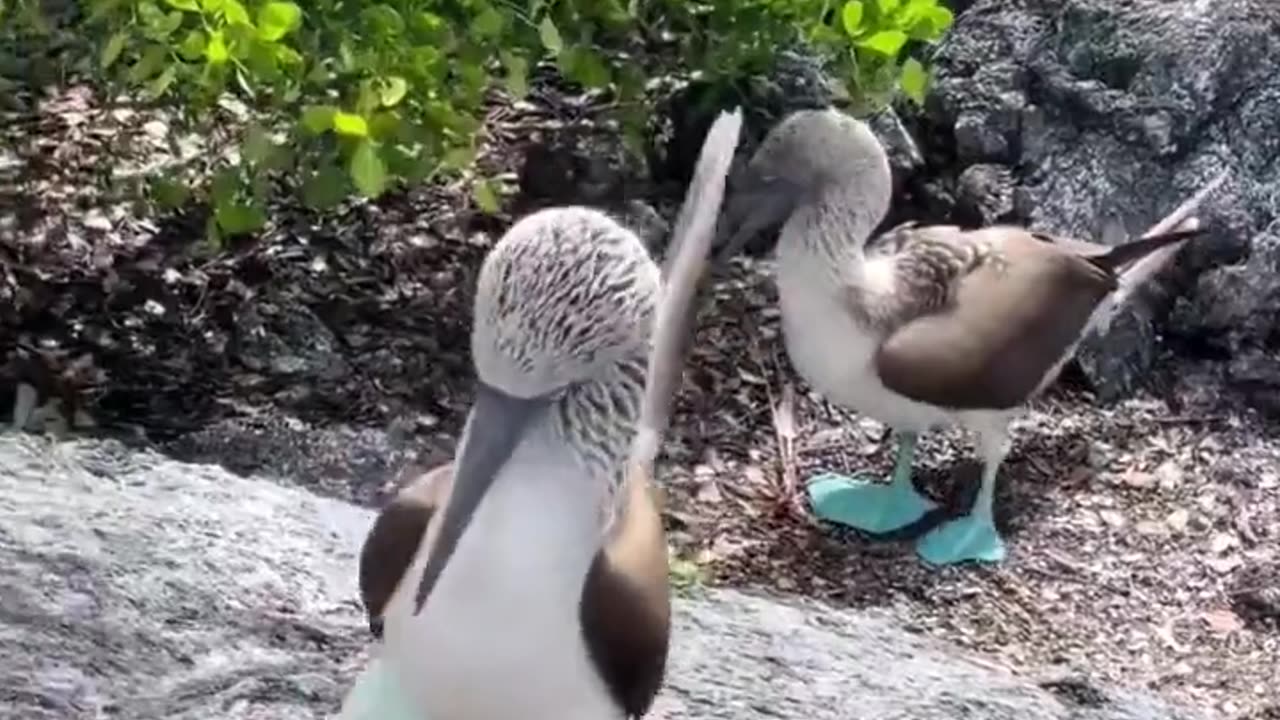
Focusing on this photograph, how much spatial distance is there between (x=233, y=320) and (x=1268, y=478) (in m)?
1.73

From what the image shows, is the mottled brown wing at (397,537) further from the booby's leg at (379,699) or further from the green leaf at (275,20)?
the green leaf at (275,20)

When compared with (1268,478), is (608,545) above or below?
above

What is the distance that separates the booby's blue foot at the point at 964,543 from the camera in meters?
3.33

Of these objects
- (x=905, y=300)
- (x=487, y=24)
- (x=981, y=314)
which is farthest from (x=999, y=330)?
(x=487, y=24)

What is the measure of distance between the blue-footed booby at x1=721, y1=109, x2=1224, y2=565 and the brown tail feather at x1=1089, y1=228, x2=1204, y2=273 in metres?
0.03

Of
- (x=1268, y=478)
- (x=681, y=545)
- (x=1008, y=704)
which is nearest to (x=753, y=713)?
(x=1008, y=704)

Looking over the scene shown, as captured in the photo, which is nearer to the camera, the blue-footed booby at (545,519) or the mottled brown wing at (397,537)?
the blue-footed booby at (545,519)

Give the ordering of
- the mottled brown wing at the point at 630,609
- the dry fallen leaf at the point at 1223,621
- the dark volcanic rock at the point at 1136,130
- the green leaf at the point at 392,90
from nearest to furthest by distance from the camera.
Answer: the mottled brown wing at the point at 630,609 < the green leaf at the point at 392,90 < the dry fallen leaf at the point at 1223,621 < the dark volcanic rock at the point at 1136,130

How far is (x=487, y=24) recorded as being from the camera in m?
2.67

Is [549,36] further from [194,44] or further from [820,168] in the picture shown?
[820,168]

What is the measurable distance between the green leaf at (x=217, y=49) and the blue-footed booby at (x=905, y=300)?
104cm

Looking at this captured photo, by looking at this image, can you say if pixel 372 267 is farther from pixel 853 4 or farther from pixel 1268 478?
pixel 1268 478

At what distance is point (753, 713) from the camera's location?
2553mm

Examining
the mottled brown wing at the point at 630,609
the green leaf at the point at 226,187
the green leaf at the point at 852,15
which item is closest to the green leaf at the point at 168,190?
the green leaf at the point at 226,187
